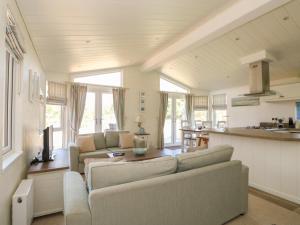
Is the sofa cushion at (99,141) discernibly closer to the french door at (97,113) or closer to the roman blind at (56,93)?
the french door at (97,113)

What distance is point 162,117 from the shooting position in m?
6.91

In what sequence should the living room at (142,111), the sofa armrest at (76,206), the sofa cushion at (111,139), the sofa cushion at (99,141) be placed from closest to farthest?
the sofa armrest at (76,206) < the living room at (142,111) < the sofa cushion at (99,141) < the sofa cushion at (111,139)

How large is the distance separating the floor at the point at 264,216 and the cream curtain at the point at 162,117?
4.35 m

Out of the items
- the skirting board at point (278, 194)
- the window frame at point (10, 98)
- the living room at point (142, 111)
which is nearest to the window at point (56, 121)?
the living room at point (142, 111)

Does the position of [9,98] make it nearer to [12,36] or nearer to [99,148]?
[12,36]

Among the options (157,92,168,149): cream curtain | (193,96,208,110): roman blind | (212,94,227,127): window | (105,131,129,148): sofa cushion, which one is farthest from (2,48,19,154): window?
(212,94,227,127): window

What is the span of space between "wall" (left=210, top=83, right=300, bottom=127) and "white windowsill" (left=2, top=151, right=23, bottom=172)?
6149 millimetres

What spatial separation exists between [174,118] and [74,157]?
4.57 meters

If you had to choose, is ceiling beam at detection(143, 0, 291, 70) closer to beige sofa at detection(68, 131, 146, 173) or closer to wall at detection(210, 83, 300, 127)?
beige sofa at detection(68, 131, 146, 173)

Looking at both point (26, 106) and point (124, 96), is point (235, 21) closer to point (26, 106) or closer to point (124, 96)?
point (26, 106)

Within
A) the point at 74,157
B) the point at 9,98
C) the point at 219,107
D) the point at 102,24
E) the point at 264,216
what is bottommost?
the point at 264,216

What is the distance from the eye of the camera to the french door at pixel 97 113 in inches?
223

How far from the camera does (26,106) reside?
8.61 feet

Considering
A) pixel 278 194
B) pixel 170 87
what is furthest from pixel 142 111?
pixel 278 194
